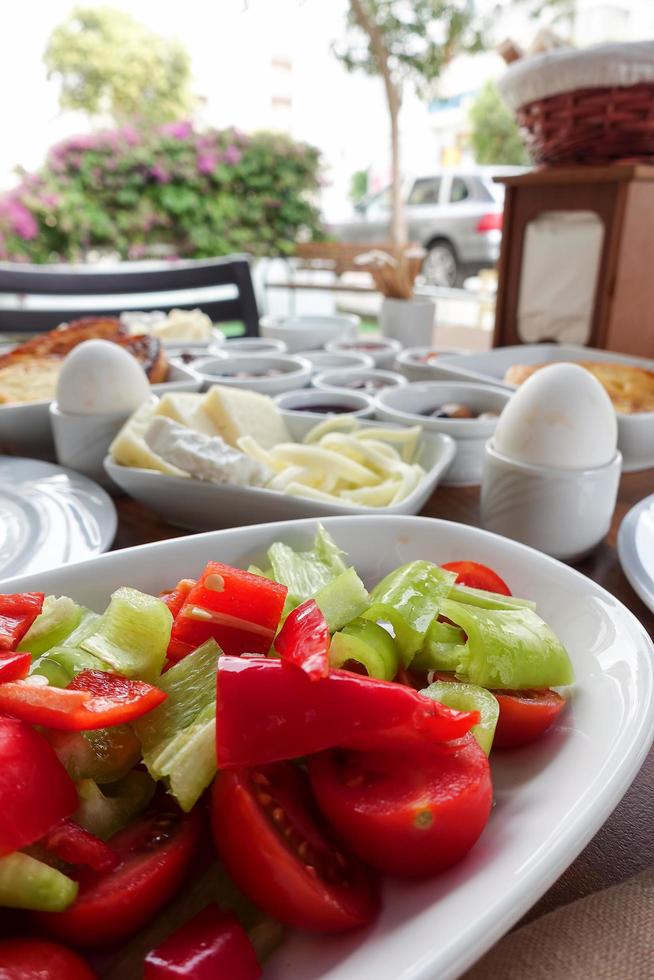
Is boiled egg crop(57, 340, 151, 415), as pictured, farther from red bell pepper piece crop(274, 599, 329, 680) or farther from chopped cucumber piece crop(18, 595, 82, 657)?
red bell pepper piece crop(274, 599, 329, 680)

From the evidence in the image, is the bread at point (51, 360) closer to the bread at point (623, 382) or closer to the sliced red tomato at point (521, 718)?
the bread at point (623, 382)

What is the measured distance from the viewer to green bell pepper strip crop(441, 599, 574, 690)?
0.48 metres

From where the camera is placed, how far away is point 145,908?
14.3 inches

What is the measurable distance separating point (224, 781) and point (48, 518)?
575mm

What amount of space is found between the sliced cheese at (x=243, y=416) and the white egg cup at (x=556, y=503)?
0.37 meters

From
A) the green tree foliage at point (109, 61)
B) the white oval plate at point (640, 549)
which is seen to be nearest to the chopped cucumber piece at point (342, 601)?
the white oval plate at point (640, 549)

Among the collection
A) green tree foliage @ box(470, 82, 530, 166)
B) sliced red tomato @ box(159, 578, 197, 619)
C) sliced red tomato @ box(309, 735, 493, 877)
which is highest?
green tree foliage @ box(470, 82, 530, 166)

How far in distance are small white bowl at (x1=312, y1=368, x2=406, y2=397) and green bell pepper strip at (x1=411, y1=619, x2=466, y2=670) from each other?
36.5 inches

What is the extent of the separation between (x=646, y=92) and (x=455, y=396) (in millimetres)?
995

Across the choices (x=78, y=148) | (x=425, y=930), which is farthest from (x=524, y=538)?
(x=78, y=148)

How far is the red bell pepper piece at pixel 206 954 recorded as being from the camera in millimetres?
324

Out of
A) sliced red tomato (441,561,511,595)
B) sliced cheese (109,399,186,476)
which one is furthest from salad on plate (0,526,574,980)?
sliced cheese (109,399,186,476)

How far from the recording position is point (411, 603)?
1.67 feet

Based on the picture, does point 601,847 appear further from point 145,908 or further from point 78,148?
point 78,148
